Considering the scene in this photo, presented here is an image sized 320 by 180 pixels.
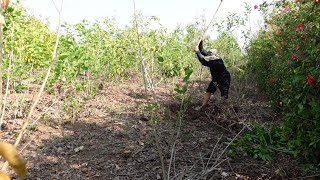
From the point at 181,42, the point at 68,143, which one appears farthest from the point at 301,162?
the point at 181,42

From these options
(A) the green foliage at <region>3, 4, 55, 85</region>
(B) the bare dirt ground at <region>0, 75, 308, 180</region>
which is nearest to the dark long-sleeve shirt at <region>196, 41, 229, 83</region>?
(B) the bare dirt ground at <region>0, 75, 308, 180</region>

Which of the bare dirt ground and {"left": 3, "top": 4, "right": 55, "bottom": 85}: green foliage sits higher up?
{"left": 3, "top": 4, "right": 55, "bottom": 85}: green foliage

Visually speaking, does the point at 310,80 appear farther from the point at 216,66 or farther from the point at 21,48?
the point at 216,66

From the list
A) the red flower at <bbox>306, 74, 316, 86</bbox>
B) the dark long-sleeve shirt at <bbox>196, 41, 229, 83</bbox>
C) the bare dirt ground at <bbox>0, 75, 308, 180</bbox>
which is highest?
the dark long-sleeve shirt at <bbox>196, 41, 229, 83</bbox>

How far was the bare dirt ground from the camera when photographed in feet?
12.2

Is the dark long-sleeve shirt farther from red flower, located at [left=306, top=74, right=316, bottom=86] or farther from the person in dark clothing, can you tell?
red flower, located at [left=306, top=74, right=316, bottom=86]

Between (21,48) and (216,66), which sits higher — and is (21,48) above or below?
above

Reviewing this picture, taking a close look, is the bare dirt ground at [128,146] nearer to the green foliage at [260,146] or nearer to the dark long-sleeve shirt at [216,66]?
the green foliage at [260,146]

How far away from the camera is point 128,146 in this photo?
446 centimetres

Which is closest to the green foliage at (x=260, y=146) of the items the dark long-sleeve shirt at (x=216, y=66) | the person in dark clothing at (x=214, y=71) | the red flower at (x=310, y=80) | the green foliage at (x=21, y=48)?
the red flower at (x=310, y=80)

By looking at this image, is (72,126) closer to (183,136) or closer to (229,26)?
(183,136)

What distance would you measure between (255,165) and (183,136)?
1.26 meters

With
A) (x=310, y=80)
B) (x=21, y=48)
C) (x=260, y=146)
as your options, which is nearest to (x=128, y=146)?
(x=260, y=146)

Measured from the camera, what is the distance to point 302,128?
326 cm
